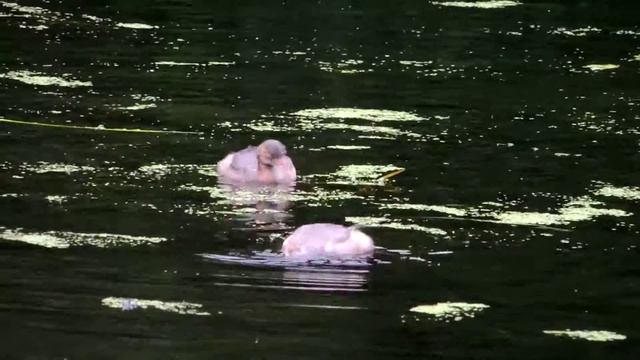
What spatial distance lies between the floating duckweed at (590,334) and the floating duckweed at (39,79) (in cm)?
821

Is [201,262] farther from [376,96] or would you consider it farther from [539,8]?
[539,8]

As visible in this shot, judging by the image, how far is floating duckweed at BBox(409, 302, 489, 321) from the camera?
8.59 m

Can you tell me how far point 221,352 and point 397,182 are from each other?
417cm

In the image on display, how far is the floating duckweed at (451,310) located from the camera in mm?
8586

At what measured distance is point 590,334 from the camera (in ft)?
27.5

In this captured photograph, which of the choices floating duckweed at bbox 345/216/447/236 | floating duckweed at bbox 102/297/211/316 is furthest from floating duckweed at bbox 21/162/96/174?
floating duckweed at bbox 102/297/211/316

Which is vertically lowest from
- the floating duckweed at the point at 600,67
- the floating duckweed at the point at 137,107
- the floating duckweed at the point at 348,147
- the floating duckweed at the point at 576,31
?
the floating duckweed at the point at 576,31

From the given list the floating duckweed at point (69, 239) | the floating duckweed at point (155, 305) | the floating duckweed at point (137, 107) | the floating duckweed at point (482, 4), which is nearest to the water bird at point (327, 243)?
the floating duckweed at point (69, 239)

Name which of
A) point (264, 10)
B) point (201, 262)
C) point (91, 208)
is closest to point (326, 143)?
point (91, 208)

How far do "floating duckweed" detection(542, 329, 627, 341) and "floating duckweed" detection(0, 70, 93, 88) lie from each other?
26.9 ft

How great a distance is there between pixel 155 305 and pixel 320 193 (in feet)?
10.0

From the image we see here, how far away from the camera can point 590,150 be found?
13195 millimetres

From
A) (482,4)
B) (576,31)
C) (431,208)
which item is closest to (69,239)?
(431,208)

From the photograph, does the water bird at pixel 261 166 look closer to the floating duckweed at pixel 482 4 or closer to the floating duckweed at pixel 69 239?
the floating duckweed at pixel 69 239
